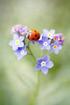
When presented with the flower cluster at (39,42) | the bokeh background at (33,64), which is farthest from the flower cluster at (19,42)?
the bokeh background at (33,64)

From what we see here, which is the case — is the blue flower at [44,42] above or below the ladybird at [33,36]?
below

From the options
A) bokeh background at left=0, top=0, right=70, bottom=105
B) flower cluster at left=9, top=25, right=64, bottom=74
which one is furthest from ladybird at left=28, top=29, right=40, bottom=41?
bokeh background at left=0, top=0, right=70, bottom=105

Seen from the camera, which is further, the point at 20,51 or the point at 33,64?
the point at 33,64

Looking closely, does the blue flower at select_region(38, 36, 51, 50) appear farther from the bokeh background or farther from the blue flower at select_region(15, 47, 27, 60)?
the bokeh background

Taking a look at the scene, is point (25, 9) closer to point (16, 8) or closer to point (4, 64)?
point (16, 8)

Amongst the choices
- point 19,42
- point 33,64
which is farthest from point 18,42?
point 33,64

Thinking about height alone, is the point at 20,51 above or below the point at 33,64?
below

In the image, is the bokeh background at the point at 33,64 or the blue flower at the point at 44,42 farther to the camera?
the bokeh background at the point at 33,64

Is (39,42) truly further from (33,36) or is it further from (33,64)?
(33,64)

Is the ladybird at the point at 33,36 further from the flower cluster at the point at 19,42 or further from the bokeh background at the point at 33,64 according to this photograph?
the bokeh background at the point at 33,64
